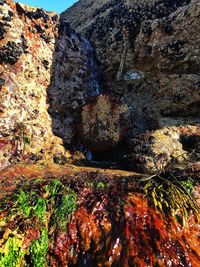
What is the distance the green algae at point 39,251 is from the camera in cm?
511

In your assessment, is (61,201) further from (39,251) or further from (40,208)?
(39,251)

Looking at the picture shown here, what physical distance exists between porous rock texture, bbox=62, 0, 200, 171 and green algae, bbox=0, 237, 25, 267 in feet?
14.8

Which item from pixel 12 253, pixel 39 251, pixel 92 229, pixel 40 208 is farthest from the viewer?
pixel 40 208

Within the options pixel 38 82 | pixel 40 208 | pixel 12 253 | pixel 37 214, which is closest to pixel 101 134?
pixel 38 82

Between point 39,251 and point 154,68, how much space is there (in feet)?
29.6

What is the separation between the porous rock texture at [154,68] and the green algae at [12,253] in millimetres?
4503

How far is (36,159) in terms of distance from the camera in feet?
29.9

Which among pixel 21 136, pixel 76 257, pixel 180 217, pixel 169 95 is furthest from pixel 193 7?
pixel 76 257

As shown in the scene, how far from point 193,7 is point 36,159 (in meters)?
7.40

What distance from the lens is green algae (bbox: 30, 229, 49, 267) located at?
511 centimetres

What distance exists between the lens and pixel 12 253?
4.95m

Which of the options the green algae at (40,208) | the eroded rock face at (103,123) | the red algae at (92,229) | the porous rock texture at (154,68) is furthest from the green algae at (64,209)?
the eroded rock face at (103,123)

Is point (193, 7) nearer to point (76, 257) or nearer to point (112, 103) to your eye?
point (112, 103)

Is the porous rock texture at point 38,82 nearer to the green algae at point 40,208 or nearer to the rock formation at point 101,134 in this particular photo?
the rock formation at point 101,134
